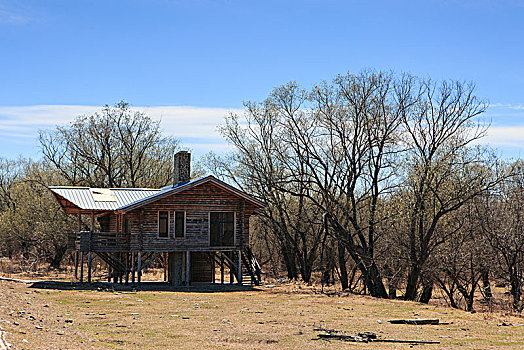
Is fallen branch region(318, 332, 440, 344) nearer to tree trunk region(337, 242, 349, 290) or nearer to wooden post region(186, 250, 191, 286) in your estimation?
wooden post region(186, 250, 191, 286)

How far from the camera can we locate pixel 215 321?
17.6 meters

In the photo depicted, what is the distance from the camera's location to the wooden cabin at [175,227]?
29906 mm

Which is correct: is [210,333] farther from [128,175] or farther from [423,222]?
[128,175]

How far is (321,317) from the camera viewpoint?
1908 cm

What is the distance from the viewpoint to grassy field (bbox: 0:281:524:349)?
1343cm

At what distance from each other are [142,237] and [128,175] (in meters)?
17.3

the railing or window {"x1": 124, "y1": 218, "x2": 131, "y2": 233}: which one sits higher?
window {"x1": 124, "y1": 218, "x2": 131, "y2": 233}

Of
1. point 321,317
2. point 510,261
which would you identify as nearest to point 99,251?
point 321,317

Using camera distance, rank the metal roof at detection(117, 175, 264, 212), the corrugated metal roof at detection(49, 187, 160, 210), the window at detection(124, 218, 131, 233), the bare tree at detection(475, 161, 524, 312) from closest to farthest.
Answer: the bare tree at detection(475, 161, 524, 312) → the metal roof at detection(117, 175, 264, 212) → the corrugated metal roof at detection(49, 187, 160, 210) → the window at detection(124, 218, 131, 233)

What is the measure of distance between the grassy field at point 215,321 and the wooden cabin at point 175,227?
13.1 ft

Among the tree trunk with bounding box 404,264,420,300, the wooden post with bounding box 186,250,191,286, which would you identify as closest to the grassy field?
the tree trunk with bounding box 404,264,420,300

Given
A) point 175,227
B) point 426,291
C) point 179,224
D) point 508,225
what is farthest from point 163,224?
point 508,225

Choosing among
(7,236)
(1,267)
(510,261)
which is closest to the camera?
(510,261)

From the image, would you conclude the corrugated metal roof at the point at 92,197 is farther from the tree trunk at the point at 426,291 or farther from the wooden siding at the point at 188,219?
the tree trunk at the point at 426,291
